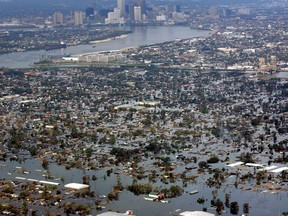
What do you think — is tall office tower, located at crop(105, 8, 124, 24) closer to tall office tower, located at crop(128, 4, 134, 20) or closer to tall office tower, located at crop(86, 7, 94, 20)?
tall office tower, located at crop(128, 4, 134, 20)

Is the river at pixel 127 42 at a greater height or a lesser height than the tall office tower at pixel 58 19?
lesser

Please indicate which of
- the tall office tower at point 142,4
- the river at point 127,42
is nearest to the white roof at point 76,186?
the river at point 127,42

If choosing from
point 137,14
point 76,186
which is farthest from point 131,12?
point 76,186

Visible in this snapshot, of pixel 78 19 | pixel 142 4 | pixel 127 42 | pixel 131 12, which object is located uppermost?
pixel 142 4

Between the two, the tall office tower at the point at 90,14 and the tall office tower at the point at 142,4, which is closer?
the tall office tower at the point at 90,14

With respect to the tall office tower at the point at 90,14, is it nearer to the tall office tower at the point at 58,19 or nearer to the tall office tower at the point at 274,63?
the tall office tower at the point at 58,19

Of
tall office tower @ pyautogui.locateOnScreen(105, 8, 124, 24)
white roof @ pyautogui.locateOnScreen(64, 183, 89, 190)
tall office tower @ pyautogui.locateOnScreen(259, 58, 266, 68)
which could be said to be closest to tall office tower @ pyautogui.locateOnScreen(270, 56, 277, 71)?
tall office tower @ pyautogui.locateOnScreen(259, 58, 266, 68)

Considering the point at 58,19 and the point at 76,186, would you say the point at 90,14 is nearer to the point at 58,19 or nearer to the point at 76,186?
the point at 58,19

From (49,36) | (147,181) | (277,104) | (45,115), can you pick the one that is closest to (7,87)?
(45,115)

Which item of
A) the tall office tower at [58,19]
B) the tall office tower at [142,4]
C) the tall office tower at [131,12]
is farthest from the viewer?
the tall office tower at [142,4]
